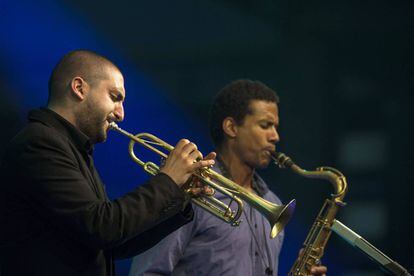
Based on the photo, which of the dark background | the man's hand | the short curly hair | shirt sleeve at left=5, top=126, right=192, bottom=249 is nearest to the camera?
shirt sleeve at left=5, top=126, right=192, bottom=249

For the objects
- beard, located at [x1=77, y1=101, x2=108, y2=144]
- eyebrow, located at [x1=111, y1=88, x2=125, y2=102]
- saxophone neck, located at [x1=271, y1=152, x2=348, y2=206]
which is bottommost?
beard, located at [x1=77, y1=101, x2=108, y2=144]

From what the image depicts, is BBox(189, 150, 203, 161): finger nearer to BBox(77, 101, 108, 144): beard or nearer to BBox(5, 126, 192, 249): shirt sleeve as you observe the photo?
BBox(5, 126, 192, 249): shirt sleeve

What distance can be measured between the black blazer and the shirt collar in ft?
0.23

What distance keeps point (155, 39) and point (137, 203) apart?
1937 millimetres

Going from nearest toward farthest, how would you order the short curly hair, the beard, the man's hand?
1. the man's hand
2. the beard
3. the short curly hair

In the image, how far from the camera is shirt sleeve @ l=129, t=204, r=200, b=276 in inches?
124

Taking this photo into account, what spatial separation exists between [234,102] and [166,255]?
106 cm

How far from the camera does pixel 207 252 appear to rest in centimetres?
322

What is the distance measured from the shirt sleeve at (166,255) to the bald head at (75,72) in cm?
93

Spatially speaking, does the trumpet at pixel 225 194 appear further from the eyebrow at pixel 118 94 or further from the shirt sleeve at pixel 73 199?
the shirt sleeve at pixel 73 199

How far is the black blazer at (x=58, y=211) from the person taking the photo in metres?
2.21

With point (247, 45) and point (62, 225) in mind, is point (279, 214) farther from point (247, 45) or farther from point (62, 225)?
point (247, 45)

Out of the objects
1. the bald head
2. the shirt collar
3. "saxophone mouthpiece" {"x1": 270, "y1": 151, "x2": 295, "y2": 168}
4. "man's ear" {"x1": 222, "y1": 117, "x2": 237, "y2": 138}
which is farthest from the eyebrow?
"saxophone mouthpiece" {"x1": 270, "y1": 151, "x2": 295, "y2": 168}

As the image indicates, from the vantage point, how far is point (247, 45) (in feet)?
14.4
